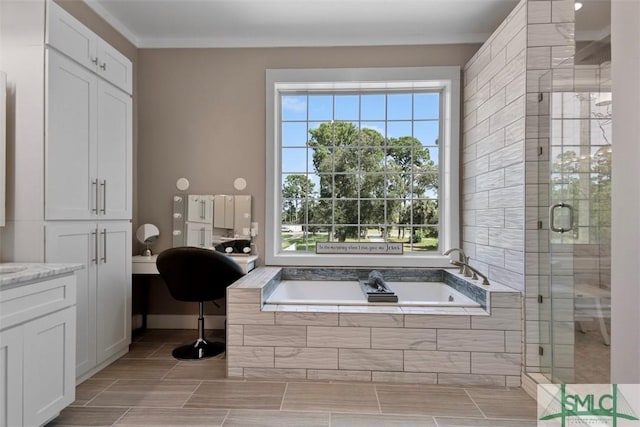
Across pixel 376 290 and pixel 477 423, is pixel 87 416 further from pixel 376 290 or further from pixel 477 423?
pixel 477 423

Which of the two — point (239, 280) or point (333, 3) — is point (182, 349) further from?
point (333, 3)

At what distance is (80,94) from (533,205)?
296cm

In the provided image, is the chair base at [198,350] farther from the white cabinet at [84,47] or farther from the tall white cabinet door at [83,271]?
the white cabinet at [84,47]

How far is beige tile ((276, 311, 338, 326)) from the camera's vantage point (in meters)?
2.41

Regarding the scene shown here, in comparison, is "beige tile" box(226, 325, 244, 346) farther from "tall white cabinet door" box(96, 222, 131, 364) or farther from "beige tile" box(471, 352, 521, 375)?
"beige tile" box(471, 352, 521, 375)

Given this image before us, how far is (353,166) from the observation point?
362 centimetres

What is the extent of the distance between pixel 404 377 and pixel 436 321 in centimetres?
43

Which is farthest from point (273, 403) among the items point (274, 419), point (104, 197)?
point (104, 197)

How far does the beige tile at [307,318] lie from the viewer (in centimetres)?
Answer: 241

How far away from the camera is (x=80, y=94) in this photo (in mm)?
2256

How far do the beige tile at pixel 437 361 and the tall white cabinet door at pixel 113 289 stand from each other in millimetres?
2088

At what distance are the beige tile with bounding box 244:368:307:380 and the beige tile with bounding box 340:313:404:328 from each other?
44 cm

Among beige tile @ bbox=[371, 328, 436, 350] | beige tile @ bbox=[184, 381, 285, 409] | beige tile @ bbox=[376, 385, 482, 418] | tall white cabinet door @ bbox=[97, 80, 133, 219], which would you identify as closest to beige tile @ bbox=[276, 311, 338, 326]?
beige tile @ bbox=[371, 328, 436, 350]

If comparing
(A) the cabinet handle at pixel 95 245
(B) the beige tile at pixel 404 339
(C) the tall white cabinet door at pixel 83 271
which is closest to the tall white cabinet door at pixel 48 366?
(C) the tall white cabinet door at pixel 83 271
